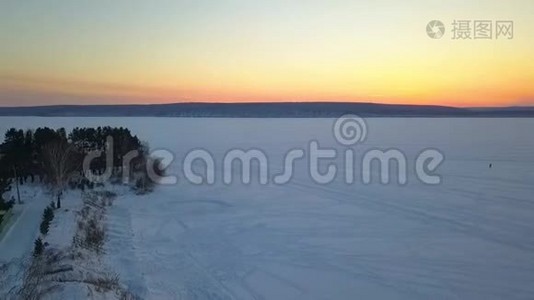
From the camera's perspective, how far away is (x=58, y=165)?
15938 mm

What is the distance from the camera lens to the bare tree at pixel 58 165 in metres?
15.8

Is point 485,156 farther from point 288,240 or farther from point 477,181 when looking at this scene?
point 288,240

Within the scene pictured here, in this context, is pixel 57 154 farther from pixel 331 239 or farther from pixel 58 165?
pixel 331 239

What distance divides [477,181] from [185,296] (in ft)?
44.1

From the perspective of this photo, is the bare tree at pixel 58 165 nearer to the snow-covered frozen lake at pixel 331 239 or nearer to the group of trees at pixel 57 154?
the group of trees at pixel 57 154

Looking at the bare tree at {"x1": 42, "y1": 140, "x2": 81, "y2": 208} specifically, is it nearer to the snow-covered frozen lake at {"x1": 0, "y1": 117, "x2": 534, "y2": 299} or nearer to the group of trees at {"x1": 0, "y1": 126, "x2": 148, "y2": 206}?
the group of trees at {"x1": 0, "y1": 126, "x2": 148, "y2": 206}

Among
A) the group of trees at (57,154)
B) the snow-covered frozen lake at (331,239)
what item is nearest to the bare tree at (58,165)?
the group of trees at (57,154)

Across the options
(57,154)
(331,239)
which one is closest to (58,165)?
(57,154)

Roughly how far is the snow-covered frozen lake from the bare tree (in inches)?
74.7

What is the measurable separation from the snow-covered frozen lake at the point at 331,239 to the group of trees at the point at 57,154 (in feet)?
8.13

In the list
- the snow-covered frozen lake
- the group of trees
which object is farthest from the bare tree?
the snow-covered frozen lake

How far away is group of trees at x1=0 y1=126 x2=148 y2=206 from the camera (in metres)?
16.3

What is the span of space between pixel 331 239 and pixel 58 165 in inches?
359

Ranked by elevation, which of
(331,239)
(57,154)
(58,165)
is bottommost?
(331,239)
